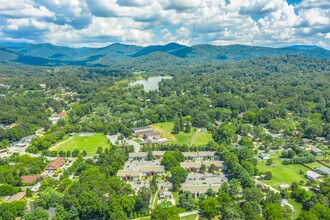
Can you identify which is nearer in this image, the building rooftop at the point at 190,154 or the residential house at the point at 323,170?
the residential house at the point at 323,170

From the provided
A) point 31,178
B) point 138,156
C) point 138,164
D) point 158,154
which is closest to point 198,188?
point 138,164

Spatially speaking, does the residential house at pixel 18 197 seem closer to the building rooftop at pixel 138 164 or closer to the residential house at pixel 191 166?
the building rooftop at pixel 138 164

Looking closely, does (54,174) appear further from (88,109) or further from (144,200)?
(88,109)

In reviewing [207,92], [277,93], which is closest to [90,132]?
[207,92]

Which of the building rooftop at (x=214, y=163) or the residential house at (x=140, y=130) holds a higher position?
the building rooftop at (x=214, y=163)

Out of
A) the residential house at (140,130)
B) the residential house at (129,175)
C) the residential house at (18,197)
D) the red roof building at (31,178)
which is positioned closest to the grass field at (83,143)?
the residential house at (140,130)

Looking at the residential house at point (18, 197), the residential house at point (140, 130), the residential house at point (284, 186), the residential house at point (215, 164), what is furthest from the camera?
the residential house at point (140, 130)

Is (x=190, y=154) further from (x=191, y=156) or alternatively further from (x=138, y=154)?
(x=138, y=154)
